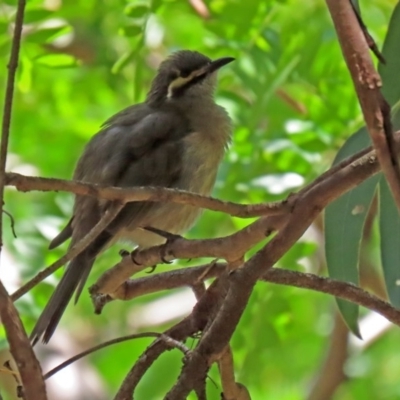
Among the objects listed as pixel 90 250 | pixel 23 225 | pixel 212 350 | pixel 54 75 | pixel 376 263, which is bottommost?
pixel 212 350

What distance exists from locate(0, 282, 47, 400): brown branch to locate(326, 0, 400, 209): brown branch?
0.50 meters

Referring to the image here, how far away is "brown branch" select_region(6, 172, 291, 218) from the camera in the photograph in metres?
1.23

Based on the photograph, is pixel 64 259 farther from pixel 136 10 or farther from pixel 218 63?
pixel 218 63

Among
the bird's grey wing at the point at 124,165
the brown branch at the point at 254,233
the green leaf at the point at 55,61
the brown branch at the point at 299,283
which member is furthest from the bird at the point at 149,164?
the brown branch at the point at 299,283

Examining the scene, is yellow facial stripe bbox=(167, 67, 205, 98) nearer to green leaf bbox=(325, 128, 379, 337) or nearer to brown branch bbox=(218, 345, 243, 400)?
green leaf bbox=(325, 128, 379, 337)

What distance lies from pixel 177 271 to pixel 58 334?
8.43 ft

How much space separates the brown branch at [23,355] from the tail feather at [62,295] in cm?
111

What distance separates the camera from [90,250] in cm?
259

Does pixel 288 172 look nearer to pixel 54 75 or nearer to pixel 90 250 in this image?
pixel 90 250

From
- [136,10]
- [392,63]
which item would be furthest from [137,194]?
[136,10]

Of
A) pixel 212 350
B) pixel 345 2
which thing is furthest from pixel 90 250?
pixel 345 2

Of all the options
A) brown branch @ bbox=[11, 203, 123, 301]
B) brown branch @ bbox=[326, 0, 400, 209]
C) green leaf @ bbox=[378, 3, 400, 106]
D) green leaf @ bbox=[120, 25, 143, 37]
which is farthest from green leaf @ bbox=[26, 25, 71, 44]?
brown branch @ bbox=[326, 0, 400, 209]

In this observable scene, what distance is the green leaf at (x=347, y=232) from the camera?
1888mm

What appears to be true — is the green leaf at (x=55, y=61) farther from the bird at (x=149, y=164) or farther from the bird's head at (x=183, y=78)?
the bird's head at (x=183, y=78)
